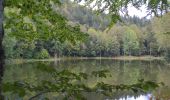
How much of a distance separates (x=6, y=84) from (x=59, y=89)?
0.41m

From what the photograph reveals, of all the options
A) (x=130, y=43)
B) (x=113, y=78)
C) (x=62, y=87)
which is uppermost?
(x=130, y=43)

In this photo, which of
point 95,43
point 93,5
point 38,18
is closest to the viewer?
point 93,5

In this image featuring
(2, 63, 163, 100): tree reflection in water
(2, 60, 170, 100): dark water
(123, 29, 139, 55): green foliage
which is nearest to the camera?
(2, 63, 163, 100): tree reflection in water

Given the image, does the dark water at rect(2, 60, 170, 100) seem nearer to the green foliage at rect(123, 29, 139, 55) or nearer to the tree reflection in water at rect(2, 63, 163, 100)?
the tree reflection in water at rect(2, 63, 163, 100)

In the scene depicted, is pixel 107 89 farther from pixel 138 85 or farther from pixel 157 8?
pixel 157 8

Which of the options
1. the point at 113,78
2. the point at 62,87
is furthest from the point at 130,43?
the point at 62,87

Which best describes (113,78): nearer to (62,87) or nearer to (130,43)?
(62,87)

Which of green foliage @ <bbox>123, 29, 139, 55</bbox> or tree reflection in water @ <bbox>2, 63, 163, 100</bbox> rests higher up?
green foliage @ <bbox>123, 29, 139, 55</bbox>

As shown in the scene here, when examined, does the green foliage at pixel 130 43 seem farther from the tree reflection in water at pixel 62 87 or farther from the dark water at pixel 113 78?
the tree reflection in water at pixel 62 87

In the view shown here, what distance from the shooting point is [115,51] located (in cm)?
12306

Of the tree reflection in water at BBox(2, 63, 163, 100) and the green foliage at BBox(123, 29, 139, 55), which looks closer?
the tree reflection in water at BBox(2, 63, 163, 100)

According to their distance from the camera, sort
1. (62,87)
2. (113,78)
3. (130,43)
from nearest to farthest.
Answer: (62,87)
(113,78)
(130,43)

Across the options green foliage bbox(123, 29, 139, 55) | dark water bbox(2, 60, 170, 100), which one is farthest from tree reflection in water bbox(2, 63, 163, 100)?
green foliage bbox(123, 29, 139, 55)

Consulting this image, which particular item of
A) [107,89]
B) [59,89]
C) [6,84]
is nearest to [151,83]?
[107,89]
